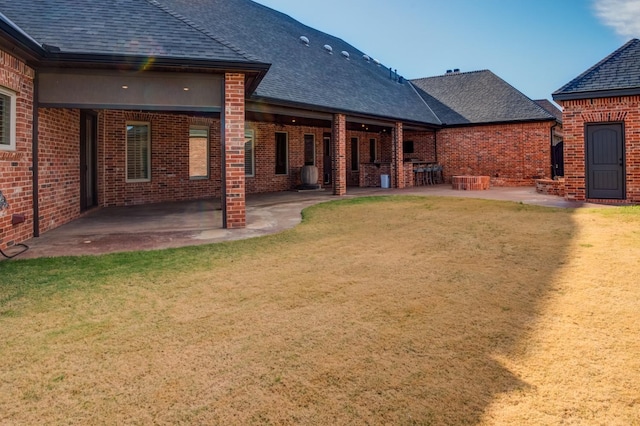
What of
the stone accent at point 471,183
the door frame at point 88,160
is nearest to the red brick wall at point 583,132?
the stone accent at point 471,183

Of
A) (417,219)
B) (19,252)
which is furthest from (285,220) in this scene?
(19,252)

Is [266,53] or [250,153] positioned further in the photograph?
[250,153]

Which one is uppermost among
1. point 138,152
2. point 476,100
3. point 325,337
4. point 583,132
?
point 476,100

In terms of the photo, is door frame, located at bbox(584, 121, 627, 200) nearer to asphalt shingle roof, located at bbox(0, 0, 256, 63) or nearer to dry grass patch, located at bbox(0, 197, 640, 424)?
dry grass patch, located at bbox(0, 197, 640, 424)

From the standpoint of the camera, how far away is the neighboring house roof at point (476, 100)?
20062mm

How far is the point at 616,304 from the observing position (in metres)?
3.66

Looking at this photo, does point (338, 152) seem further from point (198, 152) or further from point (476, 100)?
point (476, 100)

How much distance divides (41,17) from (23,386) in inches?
313

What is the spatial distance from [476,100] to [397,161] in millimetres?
7556

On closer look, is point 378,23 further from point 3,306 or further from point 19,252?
point 3,306

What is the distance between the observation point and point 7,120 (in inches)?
252

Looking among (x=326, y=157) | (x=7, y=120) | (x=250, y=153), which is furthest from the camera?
(x=326, y=157)

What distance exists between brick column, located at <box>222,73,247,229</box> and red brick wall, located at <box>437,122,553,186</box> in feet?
51.8

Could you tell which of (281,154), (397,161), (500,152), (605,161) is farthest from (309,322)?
(500,152)
